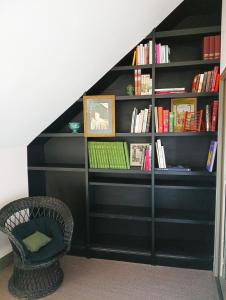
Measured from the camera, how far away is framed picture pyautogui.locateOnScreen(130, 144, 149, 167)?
262 cm

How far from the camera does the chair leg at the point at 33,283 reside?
2.05 m

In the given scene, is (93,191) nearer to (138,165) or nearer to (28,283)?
(138,165)

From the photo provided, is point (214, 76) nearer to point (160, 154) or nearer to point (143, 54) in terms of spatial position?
point (143, 54)

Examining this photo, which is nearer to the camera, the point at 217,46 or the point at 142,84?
the point at 217,46

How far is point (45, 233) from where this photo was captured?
2.37 metres

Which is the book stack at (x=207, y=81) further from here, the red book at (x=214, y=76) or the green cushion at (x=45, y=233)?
the green cushion at (x=45, y=233)

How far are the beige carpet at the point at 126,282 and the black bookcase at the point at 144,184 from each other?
117mm

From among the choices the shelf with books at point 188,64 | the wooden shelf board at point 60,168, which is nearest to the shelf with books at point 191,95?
the shelf with books at point 188,64

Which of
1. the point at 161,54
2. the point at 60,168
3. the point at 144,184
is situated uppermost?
the point at 161,54

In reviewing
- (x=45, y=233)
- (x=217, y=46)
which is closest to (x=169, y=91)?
(x=217, y=46)

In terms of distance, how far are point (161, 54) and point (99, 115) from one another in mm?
839

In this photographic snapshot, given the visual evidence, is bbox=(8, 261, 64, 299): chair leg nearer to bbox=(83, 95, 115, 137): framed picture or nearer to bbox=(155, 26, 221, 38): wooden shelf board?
bbox=(83, 95, 115, 137): framed picture

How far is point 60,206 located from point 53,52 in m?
1.35

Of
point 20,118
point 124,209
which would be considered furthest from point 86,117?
point 124,209
